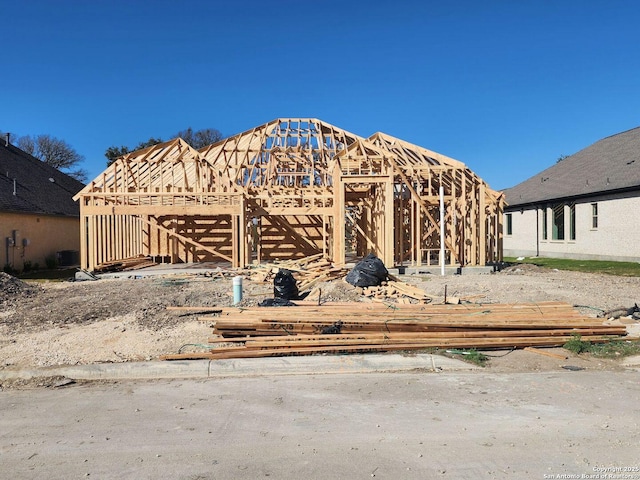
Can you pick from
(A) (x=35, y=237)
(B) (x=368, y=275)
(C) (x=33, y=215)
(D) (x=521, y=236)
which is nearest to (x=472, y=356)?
(B) (x=368, y=275)

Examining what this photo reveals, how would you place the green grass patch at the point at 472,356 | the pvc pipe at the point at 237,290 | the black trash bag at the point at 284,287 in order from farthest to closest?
1. the black trash bag at the point at 284,287
2. the pvc pipe at the point at 237,290
3. the green grass patch at the point at 472,356

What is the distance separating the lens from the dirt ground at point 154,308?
7.00 m

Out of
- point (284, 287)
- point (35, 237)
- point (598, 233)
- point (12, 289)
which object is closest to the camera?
point (284, 287)

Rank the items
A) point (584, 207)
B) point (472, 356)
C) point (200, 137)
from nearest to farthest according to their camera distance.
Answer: point (472, 356) < point (584, 207) < point (200, 137)

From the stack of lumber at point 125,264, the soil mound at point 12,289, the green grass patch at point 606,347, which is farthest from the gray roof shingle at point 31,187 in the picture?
the green grass patch at point 606,347

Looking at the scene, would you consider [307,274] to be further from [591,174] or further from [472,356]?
[591,174]

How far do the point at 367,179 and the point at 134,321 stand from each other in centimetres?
1031

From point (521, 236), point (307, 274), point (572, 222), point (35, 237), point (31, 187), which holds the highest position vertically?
point (31, 187)

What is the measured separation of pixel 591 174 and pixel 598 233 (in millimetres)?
4277

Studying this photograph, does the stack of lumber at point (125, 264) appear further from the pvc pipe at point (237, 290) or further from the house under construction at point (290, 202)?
the pvc pipe at point (237, 290)

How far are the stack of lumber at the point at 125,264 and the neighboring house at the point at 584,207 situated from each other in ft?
71.0

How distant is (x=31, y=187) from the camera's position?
26219mm

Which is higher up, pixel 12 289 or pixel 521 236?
pixel 521 236

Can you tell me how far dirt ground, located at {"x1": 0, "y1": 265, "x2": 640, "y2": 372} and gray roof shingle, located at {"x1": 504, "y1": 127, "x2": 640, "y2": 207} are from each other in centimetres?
920
